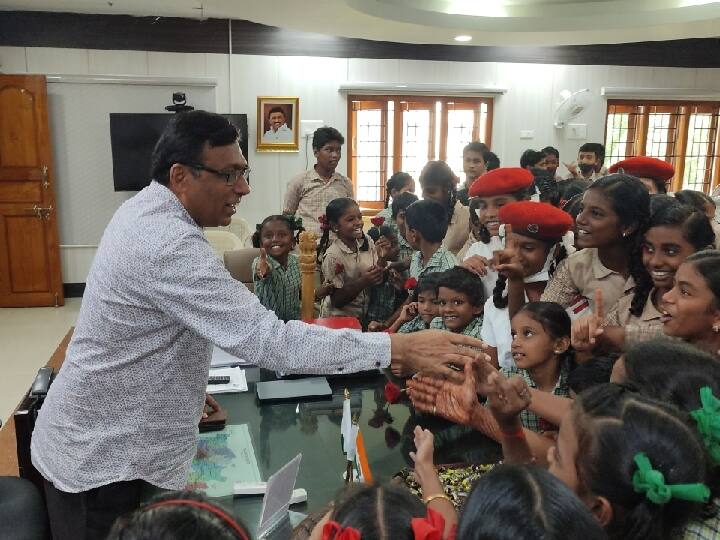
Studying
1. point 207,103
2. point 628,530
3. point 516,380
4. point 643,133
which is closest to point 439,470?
point 516,380

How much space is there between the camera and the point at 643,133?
7379mm

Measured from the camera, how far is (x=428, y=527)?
2.65 feet

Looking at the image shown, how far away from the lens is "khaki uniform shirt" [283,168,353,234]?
189 inches

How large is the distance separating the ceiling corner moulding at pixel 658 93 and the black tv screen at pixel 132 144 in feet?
13.9

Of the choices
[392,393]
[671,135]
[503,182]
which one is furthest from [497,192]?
[671,135]

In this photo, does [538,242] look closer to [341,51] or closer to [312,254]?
[312,254]

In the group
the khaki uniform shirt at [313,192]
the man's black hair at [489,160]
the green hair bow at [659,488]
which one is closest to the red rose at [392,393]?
the green hair bow at [659,488]

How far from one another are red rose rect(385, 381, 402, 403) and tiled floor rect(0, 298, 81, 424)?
105 inches

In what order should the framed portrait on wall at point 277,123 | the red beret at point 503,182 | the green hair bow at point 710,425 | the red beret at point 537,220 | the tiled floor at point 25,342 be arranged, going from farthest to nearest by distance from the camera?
the framed portrait on wall at point 277,123 < the tiled floor at point 25,342 < the red beret at point 503,182 < the red beret at point 537,220 < the green hair bow at point 710,425

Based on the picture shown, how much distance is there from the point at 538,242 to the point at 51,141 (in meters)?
5.30

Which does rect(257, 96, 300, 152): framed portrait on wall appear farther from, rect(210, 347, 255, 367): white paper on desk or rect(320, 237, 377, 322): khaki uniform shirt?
rect(210, 347, 255, 367): white paper on desk

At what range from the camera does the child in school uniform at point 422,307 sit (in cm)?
244

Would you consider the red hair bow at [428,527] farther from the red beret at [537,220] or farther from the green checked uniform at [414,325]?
the green checked uniform at [414,325]

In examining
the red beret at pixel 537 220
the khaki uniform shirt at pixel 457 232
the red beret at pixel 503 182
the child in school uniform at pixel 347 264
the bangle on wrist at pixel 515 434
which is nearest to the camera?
the bangle on wrist at pixel 515 434
